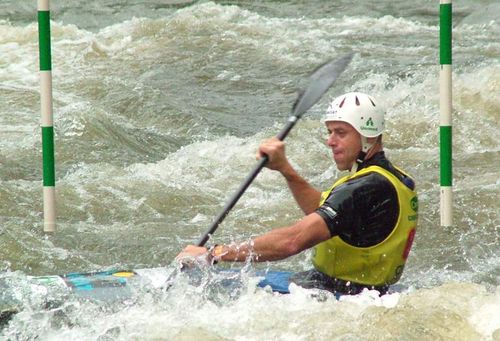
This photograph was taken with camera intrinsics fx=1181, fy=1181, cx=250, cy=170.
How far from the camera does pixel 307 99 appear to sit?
15.4ft

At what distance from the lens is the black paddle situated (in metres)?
4.44

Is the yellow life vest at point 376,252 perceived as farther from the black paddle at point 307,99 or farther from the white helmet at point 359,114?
the black paddle at point 307,99

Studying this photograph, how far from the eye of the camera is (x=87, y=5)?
→ 44.6 feet

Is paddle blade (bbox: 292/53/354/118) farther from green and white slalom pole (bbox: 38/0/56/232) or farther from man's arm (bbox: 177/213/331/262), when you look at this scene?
green and white slalom pole (bbox: 38/0/56/232)

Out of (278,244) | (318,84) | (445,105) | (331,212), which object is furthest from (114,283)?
(445,105)

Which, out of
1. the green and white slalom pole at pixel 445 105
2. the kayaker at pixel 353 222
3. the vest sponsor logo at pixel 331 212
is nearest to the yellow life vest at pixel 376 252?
the kayaker at pixel 353 222

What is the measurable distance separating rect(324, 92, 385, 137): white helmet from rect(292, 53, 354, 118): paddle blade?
0.34 metres

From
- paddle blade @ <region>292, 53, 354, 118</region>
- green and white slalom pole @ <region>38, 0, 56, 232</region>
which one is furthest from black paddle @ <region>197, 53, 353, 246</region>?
green and white slalom pole @ <region>38, 0, 56, 232</region>

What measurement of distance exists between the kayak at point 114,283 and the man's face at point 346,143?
20.6 inches

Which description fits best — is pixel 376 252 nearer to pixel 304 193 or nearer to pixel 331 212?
pixel 331 212

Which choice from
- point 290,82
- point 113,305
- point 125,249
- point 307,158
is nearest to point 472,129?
point 307,158

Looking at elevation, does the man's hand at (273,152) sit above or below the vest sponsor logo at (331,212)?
above

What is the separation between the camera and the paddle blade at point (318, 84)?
466 centimetres

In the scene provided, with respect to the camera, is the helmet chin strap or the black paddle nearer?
the helmet chin strap
